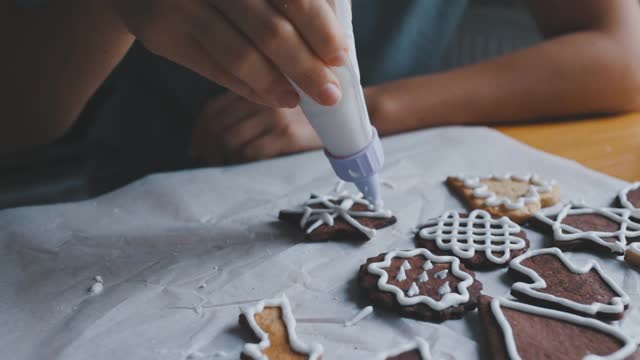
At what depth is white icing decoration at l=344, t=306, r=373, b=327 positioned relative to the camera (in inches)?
22.9

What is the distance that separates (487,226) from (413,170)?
19 cm

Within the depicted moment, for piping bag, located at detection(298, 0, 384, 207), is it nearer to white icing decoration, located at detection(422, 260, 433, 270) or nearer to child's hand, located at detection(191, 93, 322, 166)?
white icing decoration, located at detection(422, 260, 433, 270)

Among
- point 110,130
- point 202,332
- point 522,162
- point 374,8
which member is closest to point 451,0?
point 374,8

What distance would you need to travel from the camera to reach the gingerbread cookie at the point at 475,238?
26.2 inches

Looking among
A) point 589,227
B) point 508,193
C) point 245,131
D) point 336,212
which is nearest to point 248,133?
point 245,131

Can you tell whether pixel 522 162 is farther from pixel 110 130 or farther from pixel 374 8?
pixel 110 130

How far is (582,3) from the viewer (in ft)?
3.63

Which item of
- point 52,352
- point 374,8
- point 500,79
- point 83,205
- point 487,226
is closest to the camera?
point 52,352

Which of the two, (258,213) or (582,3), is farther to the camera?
(582,3)

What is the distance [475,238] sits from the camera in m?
0.70

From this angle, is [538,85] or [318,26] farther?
[538,85]

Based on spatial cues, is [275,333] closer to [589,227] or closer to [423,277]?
[423,277]

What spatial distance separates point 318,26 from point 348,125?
0.41 ft

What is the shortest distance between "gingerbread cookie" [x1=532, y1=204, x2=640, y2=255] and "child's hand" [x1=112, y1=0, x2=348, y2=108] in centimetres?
29
